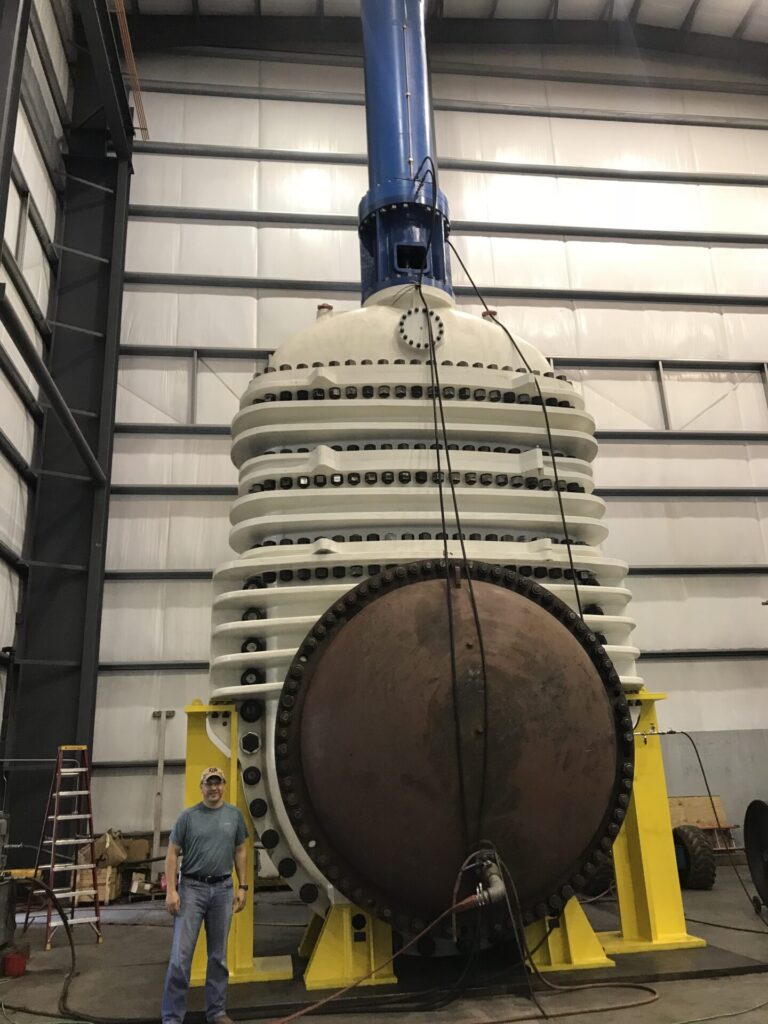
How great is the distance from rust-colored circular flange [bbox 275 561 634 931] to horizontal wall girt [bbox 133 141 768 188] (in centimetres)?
910

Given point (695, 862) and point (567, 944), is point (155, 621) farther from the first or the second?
point (567, 944)

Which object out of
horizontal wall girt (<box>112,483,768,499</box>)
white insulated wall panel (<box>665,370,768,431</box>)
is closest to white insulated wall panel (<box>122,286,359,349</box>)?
horizontal wall girt (<box>112,483,768,499</box>)

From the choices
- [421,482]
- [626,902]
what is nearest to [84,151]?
[421,482]

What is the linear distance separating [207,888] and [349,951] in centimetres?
77

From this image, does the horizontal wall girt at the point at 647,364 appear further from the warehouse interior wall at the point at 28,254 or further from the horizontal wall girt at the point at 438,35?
the warehouse interior wall at the point at 28,254

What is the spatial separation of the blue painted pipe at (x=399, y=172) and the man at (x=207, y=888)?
3.70 m

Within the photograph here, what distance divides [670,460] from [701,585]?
A: 1674 mm

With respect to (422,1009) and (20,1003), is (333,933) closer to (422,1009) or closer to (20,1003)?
(422,1009)

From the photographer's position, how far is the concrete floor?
10.9ft

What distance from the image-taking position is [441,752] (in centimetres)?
331

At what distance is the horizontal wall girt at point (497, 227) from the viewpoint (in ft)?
34.7

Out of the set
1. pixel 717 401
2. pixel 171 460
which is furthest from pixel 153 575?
pixel 717 401

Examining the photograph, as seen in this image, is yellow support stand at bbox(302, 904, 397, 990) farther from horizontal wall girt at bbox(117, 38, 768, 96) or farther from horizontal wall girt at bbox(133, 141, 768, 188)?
horizontal wall girt at bbox(117, 38, 768, 96)

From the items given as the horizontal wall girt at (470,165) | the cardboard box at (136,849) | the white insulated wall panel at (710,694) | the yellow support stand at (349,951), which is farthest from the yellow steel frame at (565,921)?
the horizontal wall girt at (470,165)
